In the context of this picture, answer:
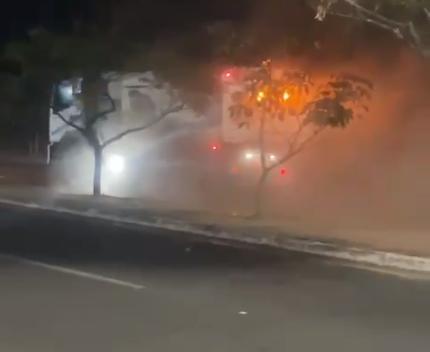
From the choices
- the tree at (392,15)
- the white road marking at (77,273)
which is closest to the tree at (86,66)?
the tree at (392,15)

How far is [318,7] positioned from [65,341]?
8082 millimetres

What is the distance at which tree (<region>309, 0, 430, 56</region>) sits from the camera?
627 inches

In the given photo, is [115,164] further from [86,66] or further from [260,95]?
[260,95]

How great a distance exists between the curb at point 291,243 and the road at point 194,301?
57 cm

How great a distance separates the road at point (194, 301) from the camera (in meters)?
9.08

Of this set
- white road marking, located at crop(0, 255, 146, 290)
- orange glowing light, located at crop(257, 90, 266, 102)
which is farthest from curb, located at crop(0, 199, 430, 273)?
white road marking, located at crop(0, 255, 146, 290)

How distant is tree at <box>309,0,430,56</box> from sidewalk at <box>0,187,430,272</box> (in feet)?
10.4

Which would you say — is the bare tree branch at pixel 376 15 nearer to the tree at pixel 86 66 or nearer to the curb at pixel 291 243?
the curb at pixel 291 243

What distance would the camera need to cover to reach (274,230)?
17828mm

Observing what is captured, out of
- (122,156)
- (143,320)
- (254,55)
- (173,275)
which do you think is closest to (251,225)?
(254,55)

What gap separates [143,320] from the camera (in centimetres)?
997

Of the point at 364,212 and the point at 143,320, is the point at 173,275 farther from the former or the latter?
the point at 364,212

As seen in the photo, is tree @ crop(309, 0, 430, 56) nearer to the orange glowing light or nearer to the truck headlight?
the orange glowing light

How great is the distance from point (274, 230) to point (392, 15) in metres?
4.03
